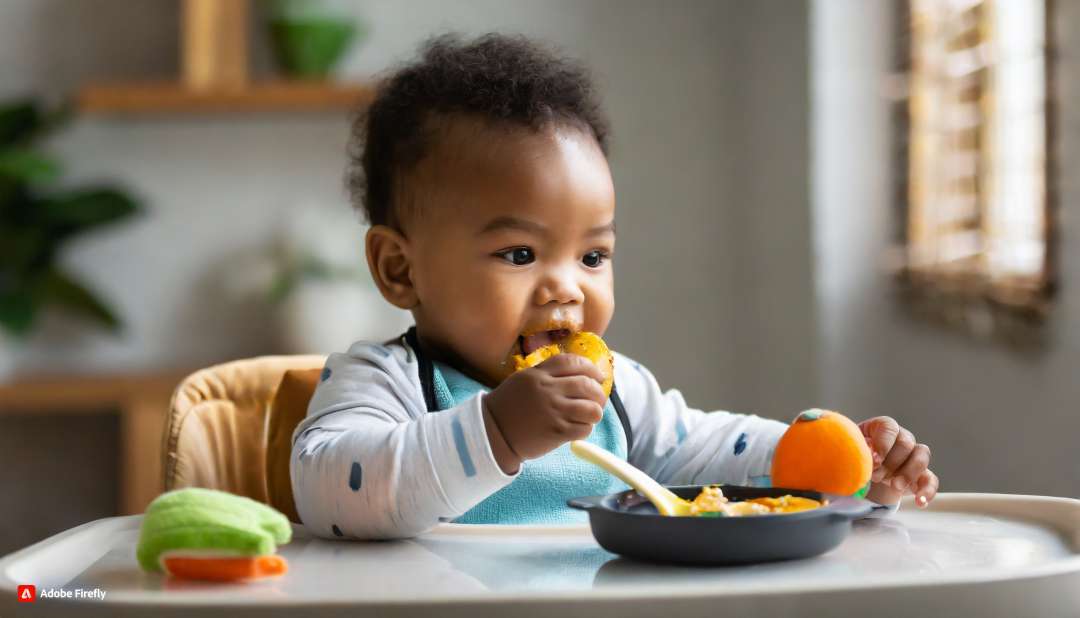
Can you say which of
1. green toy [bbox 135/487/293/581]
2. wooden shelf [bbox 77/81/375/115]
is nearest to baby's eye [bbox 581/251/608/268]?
green toy [bbox 135/487/293/581]

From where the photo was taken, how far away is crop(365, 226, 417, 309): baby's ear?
3.93 ft

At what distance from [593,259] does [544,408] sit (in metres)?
0.33

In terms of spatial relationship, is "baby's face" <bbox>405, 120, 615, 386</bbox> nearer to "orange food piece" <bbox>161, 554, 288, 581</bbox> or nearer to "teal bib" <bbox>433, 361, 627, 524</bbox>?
"teal bib" <bbox>433, 361, 627, 524</bbox>

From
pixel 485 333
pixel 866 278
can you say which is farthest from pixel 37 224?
pixel 485 333

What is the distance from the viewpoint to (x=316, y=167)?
3.44m

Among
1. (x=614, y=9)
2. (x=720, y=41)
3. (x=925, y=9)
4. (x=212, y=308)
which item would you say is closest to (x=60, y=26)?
(x=212, y=308)

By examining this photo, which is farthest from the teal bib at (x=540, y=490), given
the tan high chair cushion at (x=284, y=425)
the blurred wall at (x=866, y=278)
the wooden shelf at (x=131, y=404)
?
the wooden shelf at (x=131, y=404)

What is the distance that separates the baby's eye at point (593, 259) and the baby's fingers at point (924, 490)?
1.16ft

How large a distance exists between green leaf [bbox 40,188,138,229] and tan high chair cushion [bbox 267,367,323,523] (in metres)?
2.19

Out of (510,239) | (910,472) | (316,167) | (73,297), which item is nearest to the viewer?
(910,472)

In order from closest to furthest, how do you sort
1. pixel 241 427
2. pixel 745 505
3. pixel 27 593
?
pixel 27 593
pixel 745 505
pixel 241 427

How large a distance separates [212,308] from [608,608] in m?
2.96

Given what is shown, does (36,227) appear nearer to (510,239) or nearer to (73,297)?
(73,297)

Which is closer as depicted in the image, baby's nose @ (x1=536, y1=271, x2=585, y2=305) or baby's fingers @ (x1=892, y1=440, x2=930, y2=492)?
baby's fingers @ (x1=892, y1=440, x2=930, y2=492)
